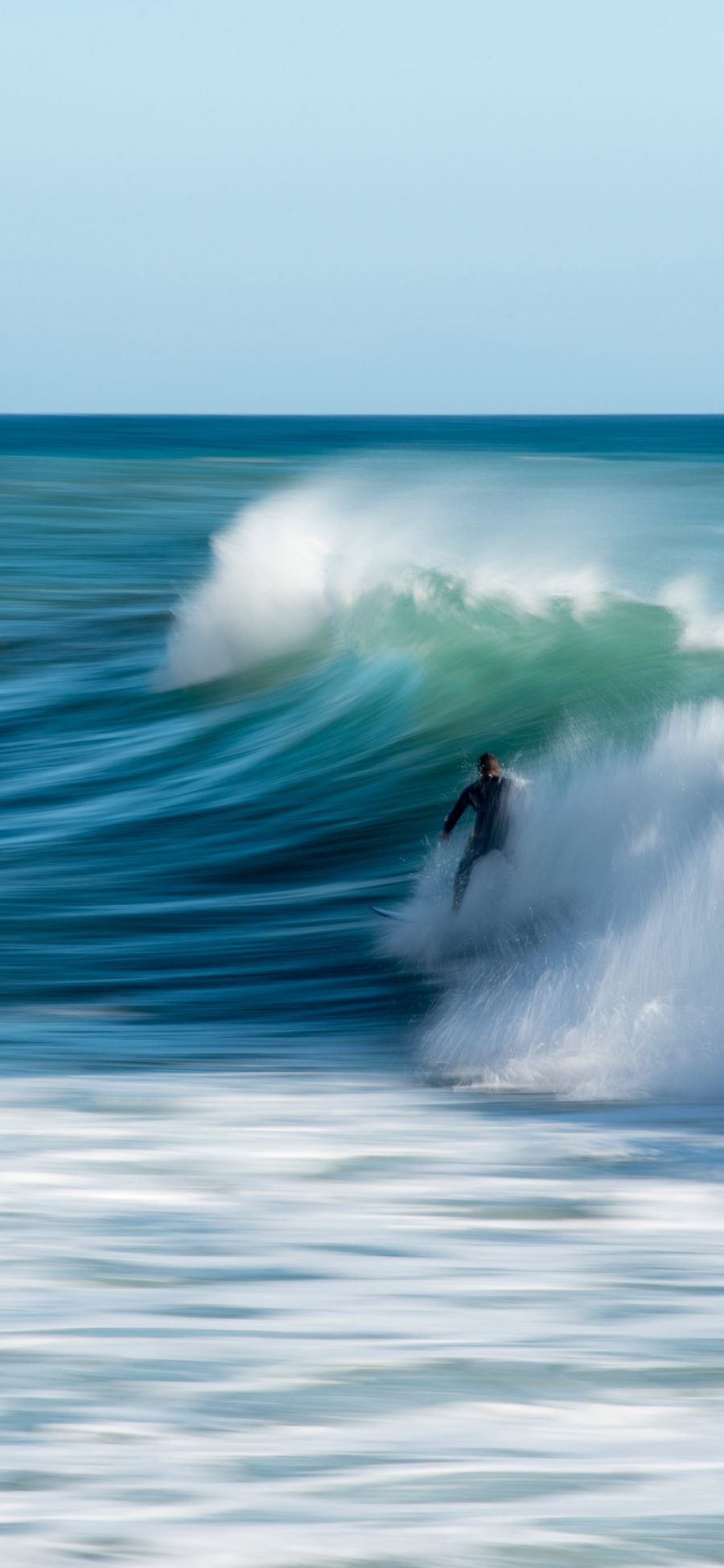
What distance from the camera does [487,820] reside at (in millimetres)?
8609

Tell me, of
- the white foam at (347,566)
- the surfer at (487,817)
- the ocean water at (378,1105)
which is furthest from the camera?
the white foam at (347,566)

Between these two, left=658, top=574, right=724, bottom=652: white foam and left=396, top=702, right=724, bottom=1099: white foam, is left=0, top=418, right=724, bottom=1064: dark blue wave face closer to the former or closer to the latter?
left=658, top=574, right=724, bottom=652: white foam

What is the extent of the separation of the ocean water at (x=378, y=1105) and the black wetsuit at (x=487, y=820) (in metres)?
0.14

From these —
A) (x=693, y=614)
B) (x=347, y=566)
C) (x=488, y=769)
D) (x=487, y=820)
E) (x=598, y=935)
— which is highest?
(x=347, y=566)

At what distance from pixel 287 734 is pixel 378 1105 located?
27.9 feet

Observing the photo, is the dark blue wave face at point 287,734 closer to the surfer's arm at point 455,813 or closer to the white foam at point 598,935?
the white foam at point 598,935

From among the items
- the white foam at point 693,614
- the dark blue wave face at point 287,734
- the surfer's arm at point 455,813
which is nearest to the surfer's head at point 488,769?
the surfer's arm at point 455,813

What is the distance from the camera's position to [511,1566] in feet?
10.5

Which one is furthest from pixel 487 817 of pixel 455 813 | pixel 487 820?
pixel 455 813

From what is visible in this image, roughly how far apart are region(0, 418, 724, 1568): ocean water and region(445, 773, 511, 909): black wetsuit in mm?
144

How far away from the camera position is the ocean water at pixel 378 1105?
353 centimetres

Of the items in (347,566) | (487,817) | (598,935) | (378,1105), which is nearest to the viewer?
(378,1105)

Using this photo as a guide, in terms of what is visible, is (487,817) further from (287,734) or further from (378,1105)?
(287,734)

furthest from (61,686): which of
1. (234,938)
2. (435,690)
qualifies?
(234,938)
